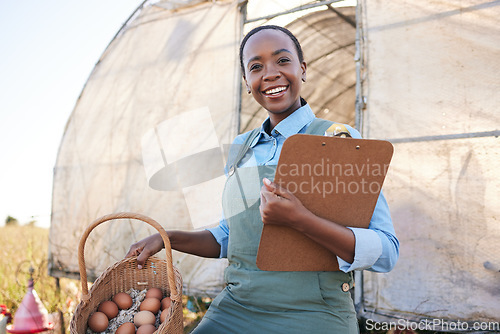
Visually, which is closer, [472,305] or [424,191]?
[472,305]

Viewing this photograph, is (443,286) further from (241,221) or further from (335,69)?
(335,69)

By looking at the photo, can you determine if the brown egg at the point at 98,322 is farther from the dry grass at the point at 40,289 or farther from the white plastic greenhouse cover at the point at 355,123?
the dry grass at the point at 40,289

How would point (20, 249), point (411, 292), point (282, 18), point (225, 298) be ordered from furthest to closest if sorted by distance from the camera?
point (20, 249) < point (282, 18) < point (411, 292) < point (225, 298)

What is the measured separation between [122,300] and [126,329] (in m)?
0.16

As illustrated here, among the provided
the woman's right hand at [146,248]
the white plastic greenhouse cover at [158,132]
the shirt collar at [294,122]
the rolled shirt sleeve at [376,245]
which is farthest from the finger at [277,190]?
the white plastic greenhouse cover at [158,132]

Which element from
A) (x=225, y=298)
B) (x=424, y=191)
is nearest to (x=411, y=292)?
(x=424, y=191)

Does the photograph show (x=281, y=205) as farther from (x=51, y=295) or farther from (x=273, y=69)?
(x=51, y=295)

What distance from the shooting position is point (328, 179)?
1072mm

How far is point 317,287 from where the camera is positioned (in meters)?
1.22

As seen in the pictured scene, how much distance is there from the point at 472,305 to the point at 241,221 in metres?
2.26

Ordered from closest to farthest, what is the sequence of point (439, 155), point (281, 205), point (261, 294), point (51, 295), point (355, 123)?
point (281, 205), point (261, 294), point (439, 155), point (355, 123), point (51, 295)

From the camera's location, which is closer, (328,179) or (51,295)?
(328,179)

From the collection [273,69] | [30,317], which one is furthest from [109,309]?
[30,317]

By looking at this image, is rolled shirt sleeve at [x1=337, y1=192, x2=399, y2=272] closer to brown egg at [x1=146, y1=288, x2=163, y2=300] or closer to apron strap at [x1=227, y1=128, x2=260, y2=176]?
apron strap at [x1=227, y1=128, x2=260, y2=176]
